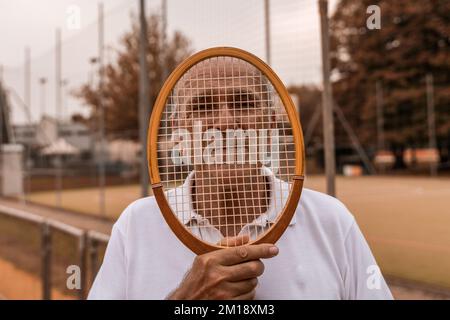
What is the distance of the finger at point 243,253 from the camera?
102 cm

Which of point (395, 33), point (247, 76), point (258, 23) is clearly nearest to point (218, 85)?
point (247, 76)

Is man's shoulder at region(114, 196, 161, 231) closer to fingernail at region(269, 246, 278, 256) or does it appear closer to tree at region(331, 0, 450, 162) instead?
fingernail at region(269, 246, 278, 256)

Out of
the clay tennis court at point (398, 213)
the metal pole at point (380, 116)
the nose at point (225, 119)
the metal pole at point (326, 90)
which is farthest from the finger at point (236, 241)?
the metal pole at point (380, 116)

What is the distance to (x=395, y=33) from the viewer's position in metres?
15.2

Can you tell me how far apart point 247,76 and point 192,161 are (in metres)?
0.25

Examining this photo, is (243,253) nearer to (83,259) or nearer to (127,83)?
(83,259)

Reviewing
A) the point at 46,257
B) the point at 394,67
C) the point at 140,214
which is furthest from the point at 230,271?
the point at 394,67

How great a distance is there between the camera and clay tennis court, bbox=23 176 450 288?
5160 mm

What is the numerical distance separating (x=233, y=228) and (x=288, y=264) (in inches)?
6.3

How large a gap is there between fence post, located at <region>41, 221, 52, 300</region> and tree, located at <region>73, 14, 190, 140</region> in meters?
3.71

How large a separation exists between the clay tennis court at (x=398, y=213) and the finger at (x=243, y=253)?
3710 mm

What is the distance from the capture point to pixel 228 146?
3.84 ft

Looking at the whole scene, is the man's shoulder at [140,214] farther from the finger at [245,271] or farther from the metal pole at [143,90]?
the metal pole at [143,90]

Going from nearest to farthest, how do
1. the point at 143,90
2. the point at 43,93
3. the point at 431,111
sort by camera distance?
the point at 143,90
the point at 43,93
the point at 431,111
